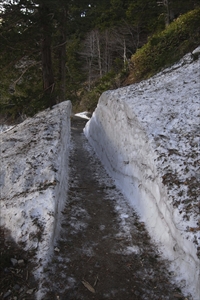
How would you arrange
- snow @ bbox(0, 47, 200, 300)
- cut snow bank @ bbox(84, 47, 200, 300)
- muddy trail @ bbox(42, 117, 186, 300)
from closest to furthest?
muddy trail @ bbox(42, 117, 186, 300) → cut snow bank @ bbox(84, 47, 200, 300) → snow @ bbox(0, 47, 200, 300)

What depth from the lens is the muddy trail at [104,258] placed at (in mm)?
3465

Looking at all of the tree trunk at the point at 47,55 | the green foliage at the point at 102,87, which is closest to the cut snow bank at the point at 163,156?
the tree trunk at the point at 47,55

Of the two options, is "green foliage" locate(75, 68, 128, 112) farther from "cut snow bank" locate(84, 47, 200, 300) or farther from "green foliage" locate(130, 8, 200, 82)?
"cut snow bank" locate(84, 47, 200, 300)

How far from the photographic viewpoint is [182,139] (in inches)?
222

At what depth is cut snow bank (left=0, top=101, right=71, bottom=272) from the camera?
14.0 ft

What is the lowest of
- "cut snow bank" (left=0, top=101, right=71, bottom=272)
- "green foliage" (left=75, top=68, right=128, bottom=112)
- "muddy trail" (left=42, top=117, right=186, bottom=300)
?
"muddy trail" (left=42, top=117, right=186, bottom=300)

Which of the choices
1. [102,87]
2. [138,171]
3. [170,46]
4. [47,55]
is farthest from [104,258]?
[102,87]

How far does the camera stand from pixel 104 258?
4.12 metres

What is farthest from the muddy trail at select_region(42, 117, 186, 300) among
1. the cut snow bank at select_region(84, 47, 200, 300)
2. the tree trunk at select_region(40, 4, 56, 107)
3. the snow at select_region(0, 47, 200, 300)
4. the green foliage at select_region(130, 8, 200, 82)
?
the green foliage at select_region(130, 8, 200, 82)

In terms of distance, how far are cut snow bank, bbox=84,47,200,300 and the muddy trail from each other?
269 mm

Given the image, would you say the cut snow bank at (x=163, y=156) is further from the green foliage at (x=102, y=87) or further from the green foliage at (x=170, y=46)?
the green foliage at (x=102, y=87)

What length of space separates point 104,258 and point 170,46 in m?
12.0

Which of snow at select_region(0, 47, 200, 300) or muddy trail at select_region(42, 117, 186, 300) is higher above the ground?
snow at select_region(0, 47, 200, 300)

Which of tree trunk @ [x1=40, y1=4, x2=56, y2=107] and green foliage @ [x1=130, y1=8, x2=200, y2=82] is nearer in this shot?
tree trunk @ [x1=40, y1=4, x2=56, y2=107]
